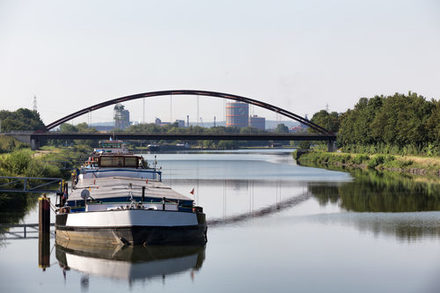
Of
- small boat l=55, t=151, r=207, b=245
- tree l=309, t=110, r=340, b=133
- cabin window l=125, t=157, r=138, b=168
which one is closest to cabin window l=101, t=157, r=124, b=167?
cabin window l=125, t=157, r=138, b=168

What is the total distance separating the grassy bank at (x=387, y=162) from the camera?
74544 mm

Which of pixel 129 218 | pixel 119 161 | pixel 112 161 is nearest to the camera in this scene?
pixel 129 218

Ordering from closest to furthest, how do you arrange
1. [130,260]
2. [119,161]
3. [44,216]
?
[130,260], [44,216], [119,161]

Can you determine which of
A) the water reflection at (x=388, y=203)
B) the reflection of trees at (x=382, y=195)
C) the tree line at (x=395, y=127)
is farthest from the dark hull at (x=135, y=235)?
the tree line at (x=395, y=127)

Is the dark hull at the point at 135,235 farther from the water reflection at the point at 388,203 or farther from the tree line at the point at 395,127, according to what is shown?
the tree line at the point at 395,127

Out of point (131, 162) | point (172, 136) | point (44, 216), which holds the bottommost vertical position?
point (44, 216)

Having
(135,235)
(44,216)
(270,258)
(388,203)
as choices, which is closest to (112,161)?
(44,216)

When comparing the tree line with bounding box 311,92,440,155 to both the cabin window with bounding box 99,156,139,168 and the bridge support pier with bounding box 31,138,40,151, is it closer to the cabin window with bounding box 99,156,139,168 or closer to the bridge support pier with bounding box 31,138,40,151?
the cabin window with bounding box 99,156,139,168

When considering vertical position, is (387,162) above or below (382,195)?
above

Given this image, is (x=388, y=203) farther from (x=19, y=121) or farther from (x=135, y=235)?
(x=19, y=121)

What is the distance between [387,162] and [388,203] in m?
42.7

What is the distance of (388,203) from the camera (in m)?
45.1

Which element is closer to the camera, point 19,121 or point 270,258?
point 270,258

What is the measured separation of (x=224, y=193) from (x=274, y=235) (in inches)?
809
